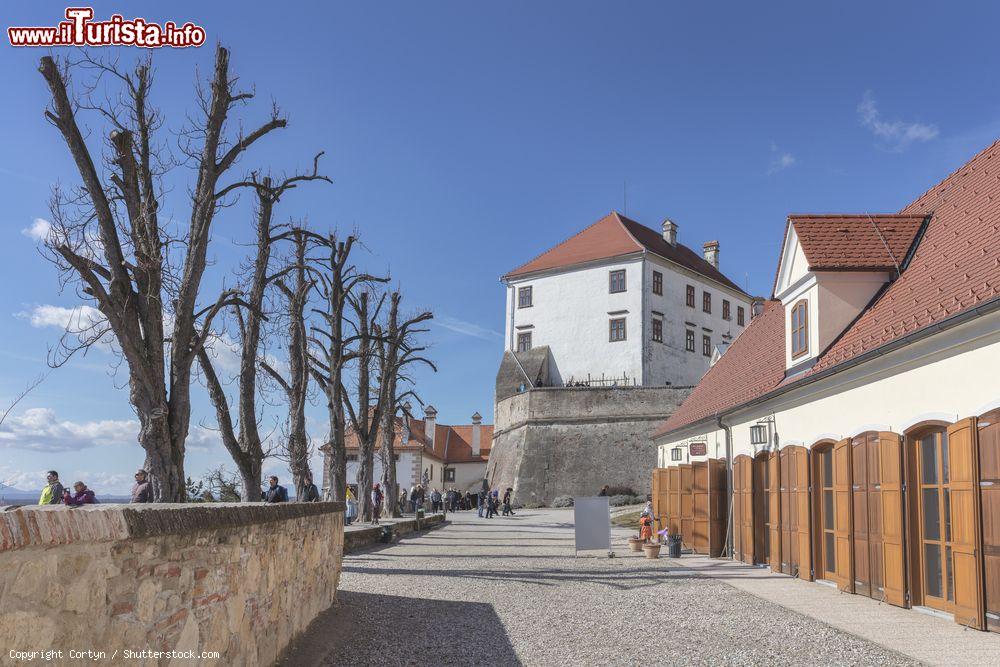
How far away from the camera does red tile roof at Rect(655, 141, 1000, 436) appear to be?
1027 cm

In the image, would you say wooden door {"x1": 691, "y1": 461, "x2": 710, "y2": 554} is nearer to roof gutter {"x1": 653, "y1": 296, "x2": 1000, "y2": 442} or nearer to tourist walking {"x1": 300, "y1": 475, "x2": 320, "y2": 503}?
roof gutter {"x1": 653, "y1": 296, "x2": 1000, "y2": 442}

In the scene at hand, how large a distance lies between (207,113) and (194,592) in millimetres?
10145

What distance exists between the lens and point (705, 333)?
5869cm

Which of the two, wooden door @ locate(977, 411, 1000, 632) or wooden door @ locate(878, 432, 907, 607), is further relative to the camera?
wooden door @ locate(878, 432, 907, 607)

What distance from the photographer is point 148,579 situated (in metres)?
4.10

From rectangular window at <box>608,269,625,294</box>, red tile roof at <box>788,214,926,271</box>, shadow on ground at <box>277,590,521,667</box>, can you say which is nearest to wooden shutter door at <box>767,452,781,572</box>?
red tile roof at <box>788,214,926,271</box>

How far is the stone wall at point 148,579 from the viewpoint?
3076 millimetres

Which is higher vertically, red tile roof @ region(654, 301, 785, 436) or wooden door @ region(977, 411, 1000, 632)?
red tile roof @ region(654, 301, 785, 436)

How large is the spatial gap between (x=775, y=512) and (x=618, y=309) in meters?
39.6

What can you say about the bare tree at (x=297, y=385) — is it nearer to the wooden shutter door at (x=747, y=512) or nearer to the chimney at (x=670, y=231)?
the wooden shutter door at (x=747, y=512)

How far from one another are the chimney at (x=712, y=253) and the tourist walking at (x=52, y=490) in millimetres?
56818

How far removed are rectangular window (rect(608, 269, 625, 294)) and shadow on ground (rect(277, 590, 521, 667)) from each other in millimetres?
44249

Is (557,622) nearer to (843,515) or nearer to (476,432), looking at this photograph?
(843,515)

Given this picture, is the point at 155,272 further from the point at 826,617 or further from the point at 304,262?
the point at 304,262
